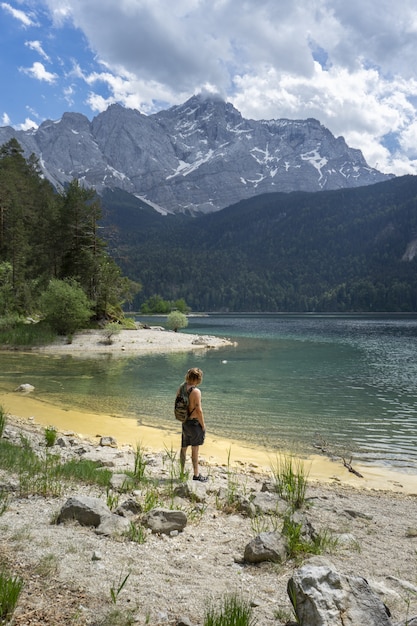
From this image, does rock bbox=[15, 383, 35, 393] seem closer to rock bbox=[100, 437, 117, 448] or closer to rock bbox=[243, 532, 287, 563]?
rock bbox=[100, 437, 117, 448]

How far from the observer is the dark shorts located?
10.3 meters

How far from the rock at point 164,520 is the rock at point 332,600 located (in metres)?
2.57

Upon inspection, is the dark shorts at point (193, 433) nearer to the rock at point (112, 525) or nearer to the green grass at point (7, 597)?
the rock at point (112, 525)

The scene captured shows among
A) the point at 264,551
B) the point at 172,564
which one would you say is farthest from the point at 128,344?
the point at 264,551

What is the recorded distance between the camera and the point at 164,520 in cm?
661

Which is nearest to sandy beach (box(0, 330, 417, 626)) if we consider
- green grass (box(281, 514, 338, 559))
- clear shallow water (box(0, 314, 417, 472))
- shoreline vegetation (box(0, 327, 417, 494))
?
green grass (box(281, 514, 338, 559))

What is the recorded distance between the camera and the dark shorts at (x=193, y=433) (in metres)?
10.3

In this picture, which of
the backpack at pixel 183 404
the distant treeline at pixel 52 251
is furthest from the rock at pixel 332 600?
the distant treeline at pixel 52 251

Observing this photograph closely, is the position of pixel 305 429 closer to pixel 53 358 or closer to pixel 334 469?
pixel 334 469

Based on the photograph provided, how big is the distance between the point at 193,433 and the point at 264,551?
4.88m

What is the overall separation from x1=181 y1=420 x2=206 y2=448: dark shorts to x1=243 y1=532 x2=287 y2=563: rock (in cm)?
458

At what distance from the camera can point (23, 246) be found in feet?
177

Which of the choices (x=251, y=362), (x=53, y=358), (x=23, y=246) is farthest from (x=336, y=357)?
(x=23, y=246)

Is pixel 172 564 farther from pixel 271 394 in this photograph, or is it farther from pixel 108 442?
pixel 271 394
